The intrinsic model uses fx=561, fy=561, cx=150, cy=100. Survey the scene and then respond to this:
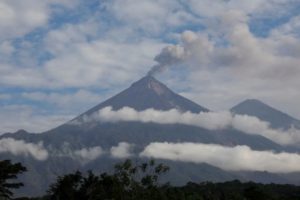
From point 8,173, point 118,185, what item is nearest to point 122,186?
point 118,185

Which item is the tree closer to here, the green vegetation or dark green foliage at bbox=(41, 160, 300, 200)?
the green vegetation

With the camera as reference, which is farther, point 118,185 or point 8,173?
point 118,185

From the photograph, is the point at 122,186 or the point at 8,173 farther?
the point at 122,186

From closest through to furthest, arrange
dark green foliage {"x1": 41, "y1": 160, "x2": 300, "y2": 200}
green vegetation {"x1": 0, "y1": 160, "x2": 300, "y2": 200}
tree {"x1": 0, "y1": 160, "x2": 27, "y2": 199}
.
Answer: tree {"x1": 0, "y1": 160, "x2": 27, "y2": 199} → green vegetation {"x1": 0, "y1": 160, "x2": 300, "y2": 200} → dark green foliage {"x1": 41, "y1": 160, "x2": 300, "y2": 200}

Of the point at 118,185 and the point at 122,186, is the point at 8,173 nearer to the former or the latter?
the point at 118,185

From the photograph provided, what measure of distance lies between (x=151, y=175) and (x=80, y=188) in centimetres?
1894

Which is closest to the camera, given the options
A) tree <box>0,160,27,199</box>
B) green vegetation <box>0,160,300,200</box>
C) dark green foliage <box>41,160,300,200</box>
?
tree <box>0,160,27,199</box>

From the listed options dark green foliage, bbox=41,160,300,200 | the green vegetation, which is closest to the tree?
the green vegetation

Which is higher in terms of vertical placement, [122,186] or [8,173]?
[8,173]

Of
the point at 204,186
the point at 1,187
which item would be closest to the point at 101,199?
the point at 1,187

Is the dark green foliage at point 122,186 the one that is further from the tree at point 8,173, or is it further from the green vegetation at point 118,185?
the tree at point 8,173

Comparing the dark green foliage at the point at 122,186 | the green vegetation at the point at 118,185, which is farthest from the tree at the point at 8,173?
the dark green foliage at the point at 122,186

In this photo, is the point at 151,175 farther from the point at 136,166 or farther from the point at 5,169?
the point at 5,169

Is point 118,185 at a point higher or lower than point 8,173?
lower
